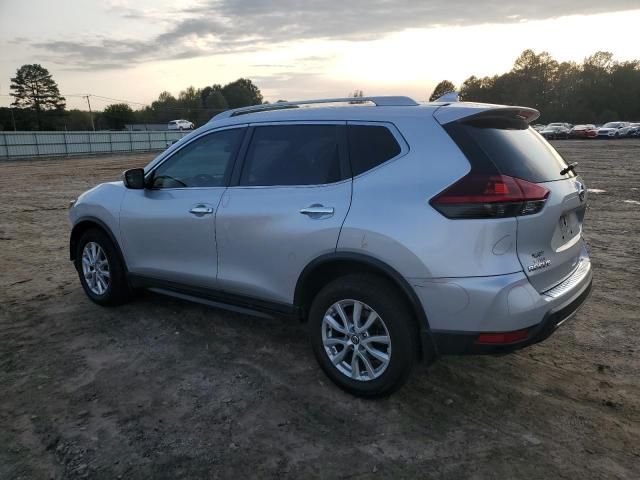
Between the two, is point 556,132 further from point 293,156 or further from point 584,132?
point 293,156

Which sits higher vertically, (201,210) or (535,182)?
(535,182)

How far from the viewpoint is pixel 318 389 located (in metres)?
3.59

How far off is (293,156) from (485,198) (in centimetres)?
144

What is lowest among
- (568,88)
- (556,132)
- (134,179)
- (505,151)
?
(556,132)

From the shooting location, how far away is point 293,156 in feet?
12.3

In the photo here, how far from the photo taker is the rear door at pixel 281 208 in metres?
3.43

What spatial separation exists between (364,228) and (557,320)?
124 cm

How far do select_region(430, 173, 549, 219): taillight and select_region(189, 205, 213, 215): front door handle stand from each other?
1.84 m

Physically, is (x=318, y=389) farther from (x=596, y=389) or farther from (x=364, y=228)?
(x=596, y=389)

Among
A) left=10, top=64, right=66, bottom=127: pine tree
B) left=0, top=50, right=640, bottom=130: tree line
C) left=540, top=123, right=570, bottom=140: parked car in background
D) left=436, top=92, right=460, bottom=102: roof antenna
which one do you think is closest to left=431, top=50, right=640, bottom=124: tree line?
left=0, top=50, right=640, bottom=130: tree line

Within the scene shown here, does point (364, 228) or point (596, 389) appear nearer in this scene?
point (364, 228)

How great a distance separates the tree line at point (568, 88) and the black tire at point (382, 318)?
9079 centimetres

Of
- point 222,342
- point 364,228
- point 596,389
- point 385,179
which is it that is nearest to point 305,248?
point 364,228

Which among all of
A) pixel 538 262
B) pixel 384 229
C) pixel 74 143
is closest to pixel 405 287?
pixel 384 229
